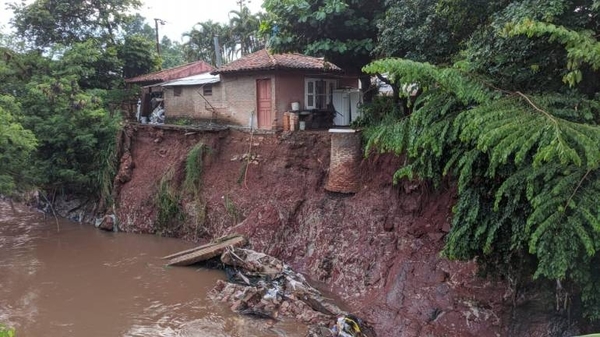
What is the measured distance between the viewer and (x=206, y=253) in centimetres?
1269

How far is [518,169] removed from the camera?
6.64 metres

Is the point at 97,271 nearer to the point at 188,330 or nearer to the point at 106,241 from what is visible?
the point at 106,241

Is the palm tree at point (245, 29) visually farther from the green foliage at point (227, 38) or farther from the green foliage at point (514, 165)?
the green foliage at point (514, 165)

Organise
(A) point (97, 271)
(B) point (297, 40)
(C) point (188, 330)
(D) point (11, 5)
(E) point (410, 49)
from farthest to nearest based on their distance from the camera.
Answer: (D) point (11, 5), (B) point (297, 40), (A) point (97, 271), (E) point (410, 49), (C) point (188, 330)

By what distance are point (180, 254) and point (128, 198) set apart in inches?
205

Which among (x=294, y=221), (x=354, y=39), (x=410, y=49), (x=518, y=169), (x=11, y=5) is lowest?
(x=294, y=221)

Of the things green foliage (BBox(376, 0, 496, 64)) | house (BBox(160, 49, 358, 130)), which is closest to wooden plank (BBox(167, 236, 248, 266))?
house (BBox(160, 49, 358, 130))

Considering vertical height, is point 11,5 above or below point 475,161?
above

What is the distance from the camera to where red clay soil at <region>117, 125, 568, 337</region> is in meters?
8.96

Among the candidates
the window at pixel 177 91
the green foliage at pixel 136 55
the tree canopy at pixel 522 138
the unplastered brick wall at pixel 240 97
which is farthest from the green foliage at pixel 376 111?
the green foliage at pixel 136 55

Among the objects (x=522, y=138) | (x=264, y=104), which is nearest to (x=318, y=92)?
(x=264, y=104)

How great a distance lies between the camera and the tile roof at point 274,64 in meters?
15.6

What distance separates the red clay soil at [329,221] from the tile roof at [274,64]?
2482 millimetres

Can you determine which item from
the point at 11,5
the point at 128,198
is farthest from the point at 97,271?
the point at 11,5
